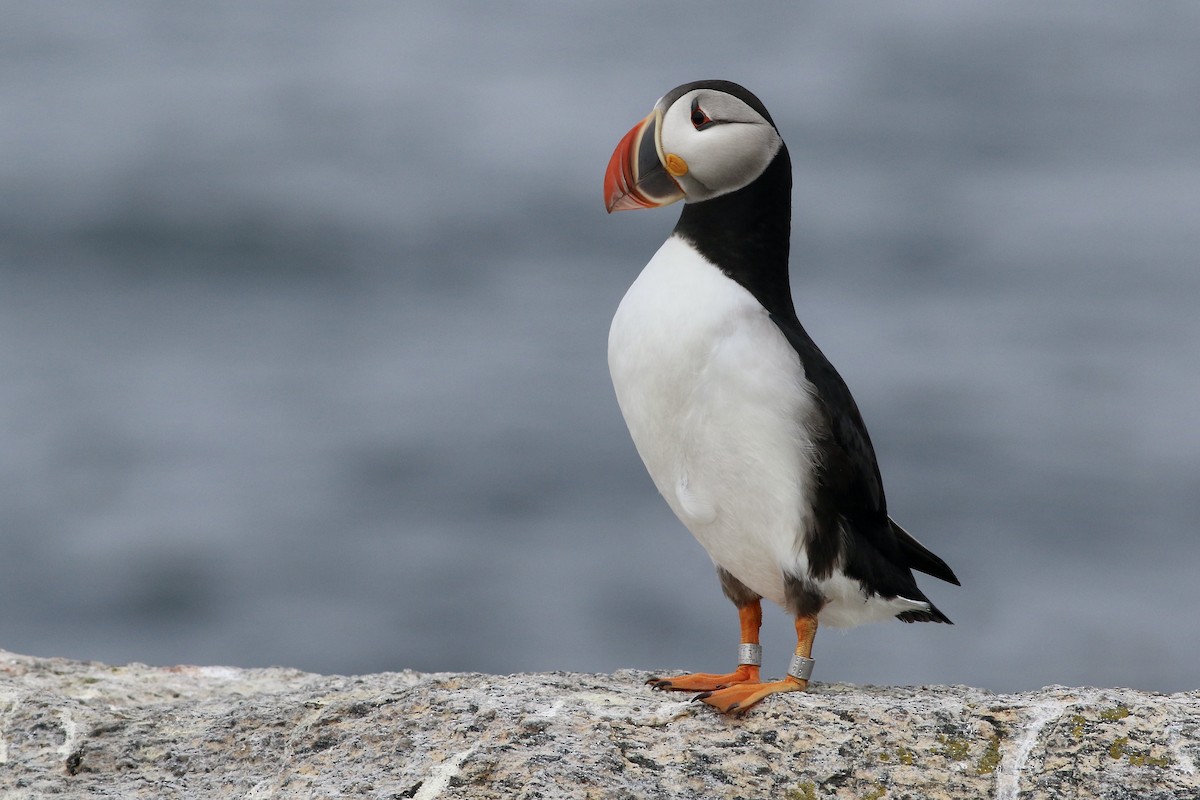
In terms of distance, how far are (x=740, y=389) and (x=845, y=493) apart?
0.51m

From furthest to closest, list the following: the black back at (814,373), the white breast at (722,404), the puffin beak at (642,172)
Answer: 1. the puffin beak at (642,172)
2. the black back at (814,373)
3. the white breast at (722,404)

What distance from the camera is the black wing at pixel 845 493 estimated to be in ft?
16.3

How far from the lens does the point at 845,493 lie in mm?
5020

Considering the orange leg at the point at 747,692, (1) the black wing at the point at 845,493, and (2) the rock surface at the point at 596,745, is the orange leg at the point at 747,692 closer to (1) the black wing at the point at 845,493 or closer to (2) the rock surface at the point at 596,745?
(2) the rock surface at the point at 596,745

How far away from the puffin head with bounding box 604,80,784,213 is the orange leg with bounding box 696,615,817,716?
1547mm

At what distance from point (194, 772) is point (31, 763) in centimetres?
51

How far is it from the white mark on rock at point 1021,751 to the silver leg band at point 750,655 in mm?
1082

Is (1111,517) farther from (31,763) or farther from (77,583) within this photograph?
(31,763)

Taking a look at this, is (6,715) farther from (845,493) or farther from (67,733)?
(845,493)

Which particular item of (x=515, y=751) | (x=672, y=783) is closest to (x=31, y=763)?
(x=515, y=751)

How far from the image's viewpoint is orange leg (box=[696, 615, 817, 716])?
4.48 metres

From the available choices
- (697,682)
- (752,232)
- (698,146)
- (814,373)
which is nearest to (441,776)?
(697,682)

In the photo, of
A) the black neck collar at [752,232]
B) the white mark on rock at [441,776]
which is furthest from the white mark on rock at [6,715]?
the black neck collar at [752,232]

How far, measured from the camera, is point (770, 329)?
4.95 m
